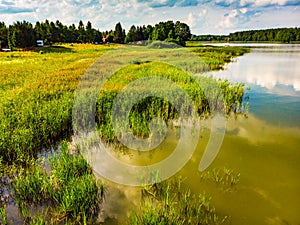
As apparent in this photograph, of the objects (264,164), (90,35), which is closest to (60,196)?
(264,164)

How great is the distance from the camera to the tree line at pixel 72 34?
5191 cm

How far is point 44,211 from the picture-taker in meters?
4.30

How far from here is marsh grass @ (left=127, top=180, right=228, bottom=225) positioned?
151 inches

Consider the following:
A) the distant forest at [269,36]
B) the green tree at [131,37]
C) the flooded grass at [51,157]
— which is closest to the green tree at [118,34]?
the green tree at [131,37]

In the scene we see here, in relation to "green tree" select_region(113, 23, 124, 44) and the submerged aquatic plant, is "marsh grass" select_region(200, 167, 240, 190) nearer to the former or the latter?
the submerged aquatic plant

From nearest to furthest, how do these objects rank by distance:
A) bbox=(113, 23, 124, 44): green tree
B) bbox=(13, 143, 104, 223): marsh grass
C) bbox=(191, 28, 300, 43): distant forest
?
bbox=(13, 143, 104, 223): marsh grass → bbox=(113, 23, 124, 44): green tree → bbox=(191, 28, 300, 43): distant forest

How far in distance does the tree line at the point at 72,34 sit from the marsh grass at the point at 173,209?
55043 mm

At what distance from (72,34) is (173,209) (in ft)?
272

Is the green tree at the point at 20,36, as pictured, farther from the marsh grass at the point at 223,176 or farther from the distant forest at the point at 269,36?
the distant forest at the point at 269,36

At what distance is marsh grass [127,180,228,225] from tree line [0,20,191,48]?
55.0 meters

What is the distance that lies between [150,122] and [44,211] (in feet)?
16.3

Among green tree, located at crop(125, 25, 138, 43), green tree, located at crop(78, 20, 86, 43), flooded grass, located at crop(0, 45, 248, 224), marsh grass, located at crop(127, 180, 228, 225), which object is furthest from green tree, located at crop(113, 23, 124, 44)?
marsh grass, located at crop(127, 180, 228, 225)

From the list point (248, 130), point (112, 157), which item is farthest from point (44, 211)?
point (248, 130)

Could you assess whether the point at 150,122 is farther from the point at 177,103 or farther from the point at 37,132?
the point at 37,132
